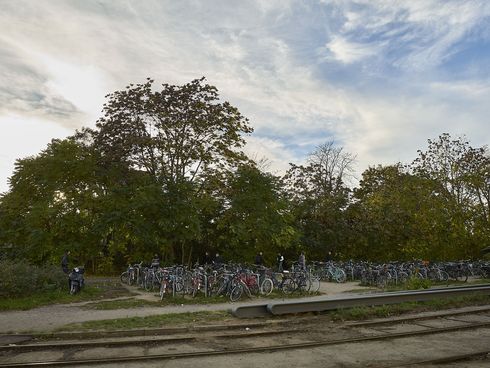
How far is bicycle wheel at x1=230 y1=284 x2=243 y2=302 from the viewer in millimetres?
15562

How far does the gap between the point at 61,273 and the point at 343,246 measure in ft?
72.5

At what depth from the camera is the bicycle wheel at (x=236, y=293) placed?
51.1 ft

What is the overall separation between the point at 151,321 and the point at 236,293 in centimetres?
529

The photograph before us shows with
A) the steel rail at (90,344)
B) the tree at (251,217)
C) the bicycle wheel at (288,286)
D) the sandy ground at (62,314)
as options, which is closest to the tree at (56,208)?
the tree at (251,217)

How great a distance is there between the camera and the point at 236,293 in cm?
1570

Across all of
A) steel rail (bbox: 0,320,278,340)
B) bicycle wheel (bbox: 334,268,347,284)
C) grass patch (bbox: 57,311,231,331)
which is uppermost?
bicycle wheel (bbox: 334,268,347,284)

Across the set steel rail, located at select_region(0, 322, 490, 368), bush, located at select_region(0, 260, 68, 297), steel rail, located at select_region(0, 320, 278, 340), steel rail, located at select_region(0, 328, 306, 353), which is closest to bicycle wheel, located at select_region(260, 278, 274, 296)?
steel rail, located at select_region(0, 320, 278, 340)

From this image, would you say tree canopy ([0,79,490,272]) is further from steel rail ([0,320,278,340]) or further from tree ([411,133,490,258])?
steel rail ([0,320,278,340])

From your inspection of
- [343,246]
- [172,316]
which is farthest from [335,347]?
[343,246]

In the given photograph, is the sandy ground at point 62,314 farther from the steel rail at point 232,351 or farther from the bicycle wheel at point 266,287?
the steel rail at point 232,351

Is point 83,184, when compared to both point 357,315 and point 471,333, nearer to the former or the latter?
point 357,315

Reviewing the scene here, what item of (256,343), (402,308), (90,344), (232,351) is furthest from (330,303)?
(90,344)

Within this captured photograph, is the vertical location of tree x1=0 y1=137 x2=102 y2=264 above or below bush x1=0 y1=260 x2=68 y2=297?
above

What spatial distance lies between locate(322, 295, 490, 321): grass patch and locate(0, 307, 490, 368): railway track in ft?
2.46
